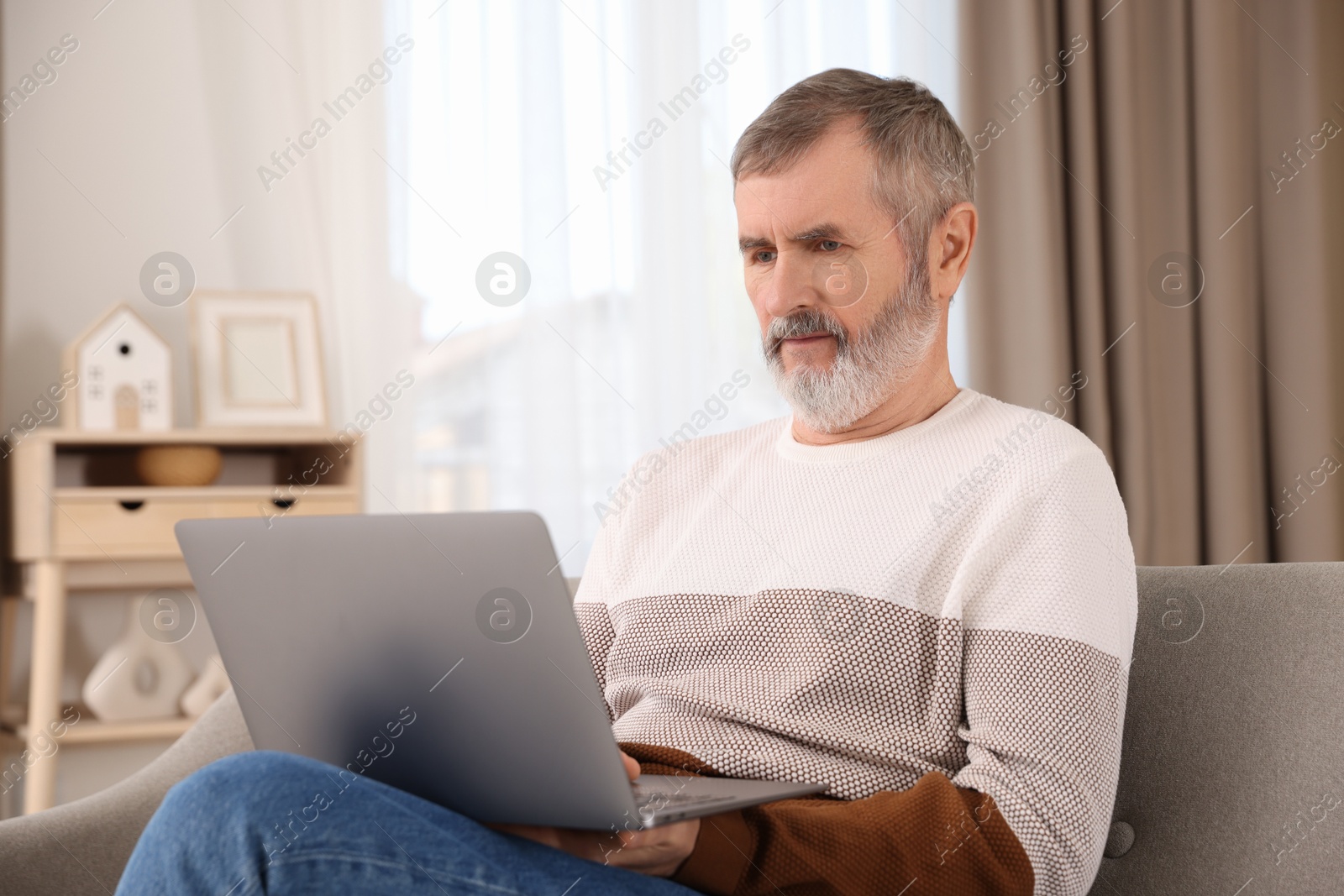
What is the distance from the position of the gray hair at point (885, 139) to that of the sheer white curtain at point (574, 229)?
1.47 m

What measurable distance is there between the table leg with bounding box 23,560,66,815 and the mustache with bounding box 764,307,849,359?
5.28 ft

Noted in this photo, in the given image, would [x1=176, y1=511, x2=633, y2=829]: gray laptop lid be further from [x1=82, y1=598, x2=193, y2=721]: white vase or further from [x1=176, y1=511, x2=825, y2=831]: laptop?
[x1=82, y1=598, x2=193, y2=721]: white vase

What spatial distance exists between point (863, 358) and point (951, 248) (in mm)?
171

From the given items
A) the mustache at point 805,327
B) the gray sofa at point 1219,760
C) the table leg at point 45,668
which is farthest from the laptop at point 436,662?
the table leg at point 45,668

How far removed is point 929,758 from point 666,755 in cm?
22

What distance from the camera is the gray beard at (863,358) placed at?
117 centimetres

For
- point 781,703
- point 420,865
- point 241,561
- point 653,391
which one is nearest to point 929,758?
point 781,703

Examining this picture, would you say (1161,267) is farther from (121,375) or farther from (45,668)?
(45,668)

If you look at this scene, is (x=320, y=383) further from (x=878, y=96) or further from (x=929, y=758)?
(x=929, y=758)

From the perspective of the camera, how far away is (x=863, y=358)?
3.84ft

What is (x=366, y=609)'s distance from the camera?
2.42 ft

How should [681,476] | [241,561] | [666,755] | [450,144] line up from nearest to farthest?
[241,561] → [666,755] → [681,476] → [450,144]

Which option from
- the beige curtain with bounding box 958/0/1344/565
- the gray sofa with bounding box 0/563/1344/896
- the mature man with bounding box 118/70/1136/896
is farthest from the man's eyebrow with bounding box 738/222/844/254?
the beige curtain with bounding box 958/0/1344/565

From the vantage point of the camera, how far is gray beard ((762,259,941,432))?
3.85ft
